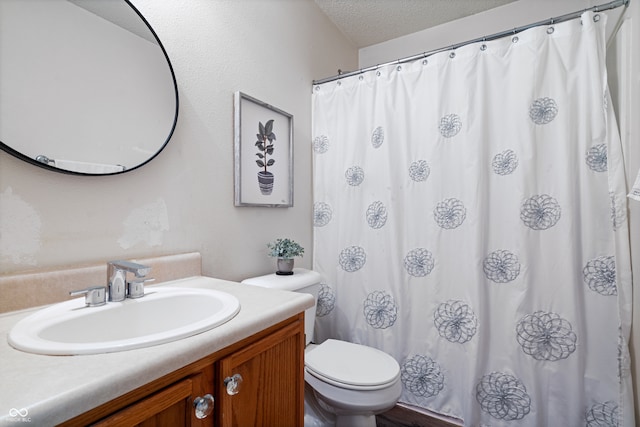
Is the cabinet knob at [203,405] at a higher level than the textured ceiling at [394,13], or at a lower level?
lower

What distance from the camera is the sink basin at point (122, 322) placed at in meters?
0.53

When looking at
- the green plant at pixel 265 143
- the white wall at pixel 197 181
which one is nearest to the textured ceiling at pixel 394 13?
the white wall at pixel 197 181

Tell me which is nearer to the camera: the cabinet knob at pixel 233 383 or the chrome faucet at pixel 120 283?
the cabinet knob at pixel 233 383

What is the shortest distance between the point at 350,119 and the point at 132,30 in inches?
45.7

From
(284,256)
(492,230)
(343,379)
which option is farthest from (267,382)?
(492,230)

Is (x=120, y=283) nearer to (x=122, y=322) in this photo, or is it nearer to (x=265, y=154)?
(x=122, y=322)

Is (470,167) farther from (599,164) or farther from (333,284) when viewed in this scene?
(333,284)

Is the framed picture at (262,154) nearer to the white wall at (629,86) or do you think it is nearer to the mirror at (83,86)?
the mirror at (83,86)

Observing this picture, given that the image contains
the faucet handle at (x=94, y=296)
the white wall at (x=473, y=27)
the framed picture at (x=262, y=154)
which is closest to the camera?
the faucet handle at (x=94, y=296)

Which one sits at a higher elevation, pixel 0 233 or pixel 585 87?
pixel 585 87

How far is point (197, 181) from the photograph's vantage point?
3.94ft

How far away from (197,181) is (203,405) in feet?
2.79

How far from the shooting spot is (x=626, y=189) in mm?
1159

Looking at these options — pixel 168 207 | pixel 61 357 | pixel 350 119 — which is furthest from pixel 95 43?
pixel 350 119
